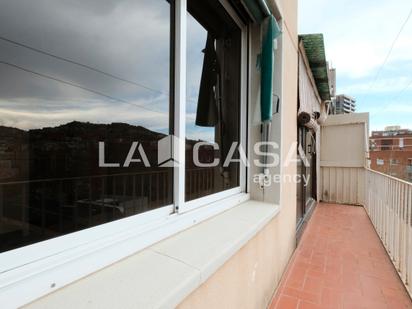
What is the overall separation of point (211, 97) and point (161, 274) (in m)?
1.39

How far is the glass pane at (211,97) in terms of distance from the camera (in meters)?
1.67

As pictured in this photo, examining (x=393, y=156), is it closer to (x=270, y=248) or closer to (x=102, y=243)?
(x=270, y=248)

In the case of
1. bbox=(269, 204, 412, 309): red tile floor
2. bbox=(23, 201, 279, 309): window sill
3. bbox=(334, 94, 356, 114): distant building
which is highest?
bbox=(334, 94, 356, 114): distant building

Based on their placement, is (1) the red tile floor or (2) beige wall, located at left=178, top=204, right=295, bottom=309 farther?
(1) the red tile floor

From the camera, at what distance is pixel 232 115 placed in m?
2.13

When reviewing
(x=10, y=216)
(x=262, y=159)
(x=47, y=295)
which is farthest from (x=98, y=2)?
(x=47, y=295)

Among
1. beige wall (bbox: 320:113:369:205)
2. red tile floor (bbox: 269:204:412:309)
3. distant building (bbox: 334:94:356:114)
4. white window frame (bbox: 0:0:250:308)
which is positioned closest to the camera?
white window frame (bbox: 0:0:250:308)

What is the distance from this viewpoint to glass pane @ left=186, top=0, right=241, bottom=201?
167 cm

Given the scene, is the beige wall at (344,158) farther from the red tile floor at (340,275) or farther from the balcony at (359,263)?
the red tile floor at (340,275)

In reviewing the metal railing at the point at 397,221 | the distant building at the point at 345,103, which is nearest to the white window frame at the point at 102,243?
the metal railing at the point at 397,221

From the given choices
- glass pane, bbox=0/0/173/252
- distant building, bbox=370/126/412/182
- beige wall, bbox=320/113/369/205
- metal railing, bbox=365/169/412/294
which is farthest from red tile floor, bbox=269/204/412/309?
distant building, bbox=370/126/412/182

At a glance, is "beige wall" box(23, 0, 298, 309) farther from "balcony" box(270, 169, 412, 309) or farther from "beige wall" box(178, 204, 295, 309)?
"balcony" box(270, 169, 412, 309)

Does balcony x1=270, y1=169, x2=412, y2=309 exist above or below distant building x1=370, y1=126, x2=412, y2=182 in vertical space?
below

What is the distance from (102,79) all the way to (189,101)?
4.36ft
